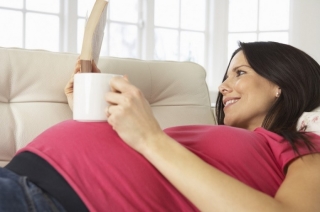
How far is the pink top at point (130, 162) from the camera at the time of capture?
918 millimetres

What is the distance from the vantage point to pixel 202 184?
879mm

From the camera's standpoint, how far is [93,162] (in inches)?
37.3

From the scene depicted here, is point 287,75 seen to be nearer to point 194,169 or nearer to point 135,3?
point 194,169

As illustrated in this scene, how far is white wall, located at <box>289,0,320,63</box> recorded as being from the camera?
3.12 meters

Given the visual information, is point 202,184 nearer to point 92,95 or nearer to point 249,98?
point 92,95

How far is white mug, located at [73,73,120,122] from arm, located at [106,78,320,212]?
0.06 ft

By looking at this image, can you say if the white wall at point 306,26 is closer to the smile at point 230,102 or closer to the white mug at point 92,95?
the smile at point 230,102

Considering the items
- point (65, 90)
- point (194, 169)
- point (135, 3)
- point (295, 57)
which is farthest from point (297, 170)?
point (135, 3)

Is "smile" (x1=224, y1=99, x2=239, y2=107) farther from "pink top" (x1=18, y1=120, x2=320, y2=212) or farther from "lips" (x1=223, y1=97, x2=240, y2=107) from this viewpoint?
"pink top" (x1=18, y1=120, x2=320, y2=212)

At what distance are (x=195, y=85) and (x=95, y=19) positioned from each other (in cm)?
89

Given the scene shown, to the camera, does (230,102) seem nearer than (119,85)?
No

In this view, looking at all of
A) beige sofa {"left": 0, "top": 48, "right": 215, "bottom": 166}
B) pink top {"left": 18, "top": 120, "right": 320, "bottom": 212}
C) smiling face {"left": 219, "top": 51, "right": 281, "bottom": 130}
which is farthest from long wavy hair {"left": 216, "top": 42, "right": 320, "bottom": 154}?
beige sofa {"left": 0, "top": 48, "right": 215, "bottom": 166}

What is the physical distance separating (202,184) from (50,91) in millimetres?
801

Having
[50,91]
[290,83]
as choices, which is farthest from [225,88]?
[50,91]
